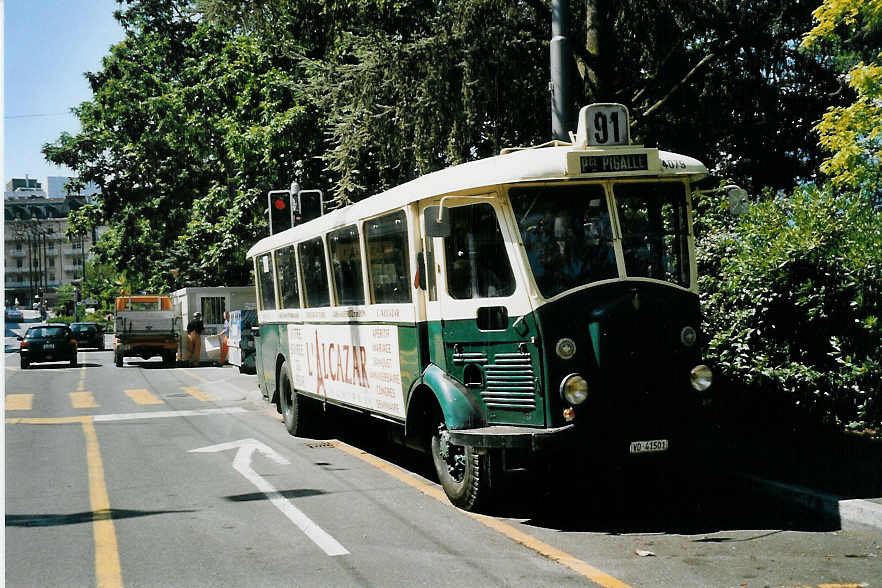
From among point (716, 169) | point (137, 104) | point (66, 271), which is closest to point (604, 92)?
point (716, 169)

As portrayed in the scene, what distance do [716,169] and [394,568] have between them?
1301 centimetres

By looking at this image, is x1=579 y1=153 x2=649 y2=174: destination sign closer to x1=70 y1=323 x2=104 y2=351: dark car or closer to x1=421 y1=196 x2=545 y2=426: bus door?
x1=421 y1=196 x2=545 y2=426: bus door

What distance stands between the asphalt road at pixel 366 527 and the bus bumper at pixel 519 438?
0.64 meters

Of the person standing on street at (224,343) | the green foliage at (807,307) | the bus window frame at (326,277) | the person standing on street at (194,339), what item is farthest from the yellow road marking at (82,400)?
the green foliage at (807,307)

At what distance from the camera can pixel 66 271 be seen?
158m

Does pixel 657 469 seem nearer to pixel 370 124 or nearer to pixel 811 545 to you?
pixel 811 545

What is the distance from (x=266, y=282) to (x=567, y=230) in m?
7.70

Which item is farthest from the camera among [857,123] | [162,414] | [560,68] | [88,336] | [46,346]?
[88,336]

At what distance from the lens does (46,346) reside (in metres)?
34.3

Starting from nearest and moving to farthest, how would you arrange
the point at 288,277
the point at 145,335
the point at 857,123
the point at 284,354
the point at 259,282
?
the point at 857,123 → the point at 288,277 → the point at 284,354 → the point at 259,282 → the point at 145,335

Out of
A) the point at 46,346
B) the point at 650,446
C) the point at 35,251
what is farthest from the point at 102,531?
the point at 35,251

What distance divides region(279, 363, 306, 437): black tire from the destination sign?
653 cm

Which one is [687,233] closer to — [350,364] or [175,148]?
[350,364]

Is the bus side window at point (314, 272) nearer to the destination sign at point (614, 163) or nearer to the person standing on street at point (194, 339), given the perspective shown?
the destination sign at point (614, 163)
